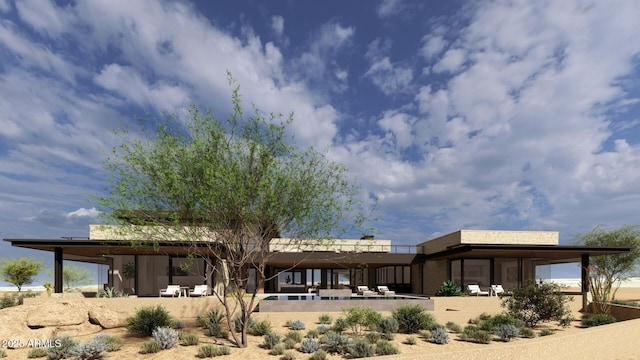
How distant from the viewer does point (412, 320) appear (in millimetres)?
16031

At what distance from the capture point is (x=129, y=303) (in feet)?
59.0

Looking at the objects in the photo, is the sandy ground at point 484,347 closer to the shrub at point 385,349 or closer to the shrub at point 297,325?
the shrub at point 297,325

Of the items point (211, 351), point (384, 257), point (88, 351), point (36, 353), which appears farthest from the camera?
point (384, 257)

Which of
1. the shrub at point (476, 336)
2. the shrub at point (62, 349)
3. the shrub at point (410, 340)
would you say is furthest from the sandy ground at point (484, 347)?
the shrub at point (62, 349)

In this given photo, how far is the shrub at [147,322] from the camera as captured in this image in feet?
48.2

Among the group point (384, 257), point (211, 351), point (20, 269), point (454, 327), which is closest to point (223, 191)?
point (211, 351)

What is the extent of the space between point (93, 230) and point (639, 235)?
38739mm

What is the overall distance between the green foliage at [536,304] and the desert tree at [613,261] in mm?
10860

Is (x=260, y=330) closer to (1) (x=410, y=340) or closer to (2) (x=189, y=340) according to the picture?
(2) (x=189, y=340)

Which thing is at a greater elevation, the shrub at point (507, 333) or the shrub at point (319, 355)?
the shrub at point (319, 355)

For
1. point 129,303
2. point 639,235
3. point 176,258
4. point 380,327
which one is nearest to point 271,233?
point 380,327

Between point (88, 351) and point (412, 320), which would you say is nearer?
point (88, 351)

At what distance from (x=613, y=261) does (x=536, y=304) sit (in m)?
16.4

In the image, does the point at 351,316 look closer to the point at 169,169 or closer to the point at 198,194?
the point at 198,194
